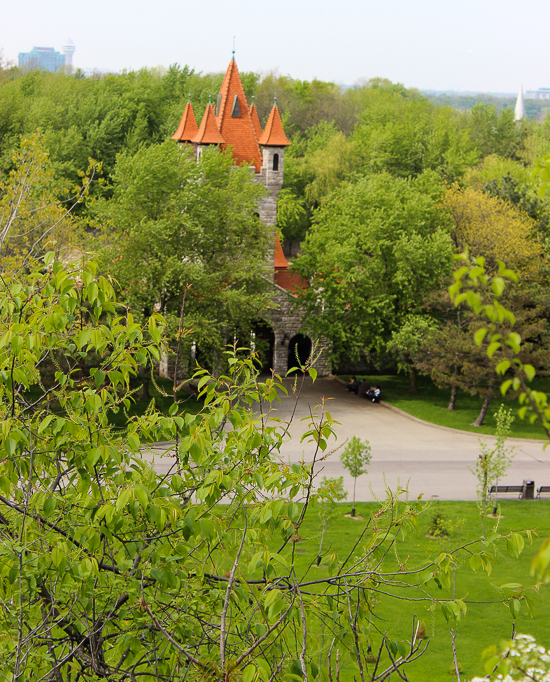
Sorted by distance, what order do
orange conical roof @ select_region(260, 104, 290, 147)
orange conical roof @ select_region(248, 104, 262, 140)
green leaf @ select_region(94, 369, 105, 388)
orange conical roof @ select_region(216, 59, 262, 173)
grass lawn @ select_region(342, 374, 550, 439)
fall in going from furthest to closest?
orange conical roof @ select_region(248, 104, 262, 140) → orange conical roof @ select_region(216, 59, 262, 173) → orange conical roof @ select_region(260, 104, 290, 147) → grass lawn @ select_region(342, 374, 550, 439) → green leaf @ select_region(94, 369, 105, 388)

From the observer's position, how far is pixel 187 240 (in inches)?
1166

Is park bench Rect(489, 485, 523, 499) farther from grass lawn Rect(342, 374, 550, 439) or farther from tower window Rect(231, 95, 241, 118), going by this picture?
tower window Rect(231, 95, 241, 118)

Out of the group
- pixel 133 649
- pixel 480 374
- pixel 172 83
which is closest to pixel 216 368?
pixel 480 374

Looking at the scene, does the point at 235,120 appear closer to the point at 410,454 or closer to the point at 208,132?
the point at 208,132

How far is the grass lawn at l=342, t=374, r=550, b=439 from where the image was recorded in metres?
29.7

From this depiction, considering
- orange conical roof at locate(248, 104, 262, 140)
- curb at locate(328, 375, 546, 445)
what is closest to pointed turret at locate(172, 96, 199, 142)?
orange conical roof at locate(248, 104, 262, 140)

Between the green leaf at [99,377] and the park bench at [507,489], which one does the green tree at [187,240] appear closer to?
the park bench at [507,489]

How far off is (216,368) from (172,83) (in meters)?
42.4

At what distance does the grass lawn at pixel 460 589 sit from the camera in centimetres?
1342

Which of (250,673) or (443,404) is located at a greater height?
(250,673)

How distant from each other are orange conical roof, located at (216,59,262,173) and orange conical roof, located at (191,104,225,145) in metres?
0.73

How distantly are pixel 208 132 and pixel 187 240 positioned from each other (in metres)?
7.25

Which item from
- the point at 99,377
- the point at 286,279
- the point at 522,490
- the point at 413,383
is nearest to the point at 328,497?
the point at 99,377

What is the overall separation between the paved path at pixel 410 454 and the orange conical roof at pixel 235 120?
39.8 ft
